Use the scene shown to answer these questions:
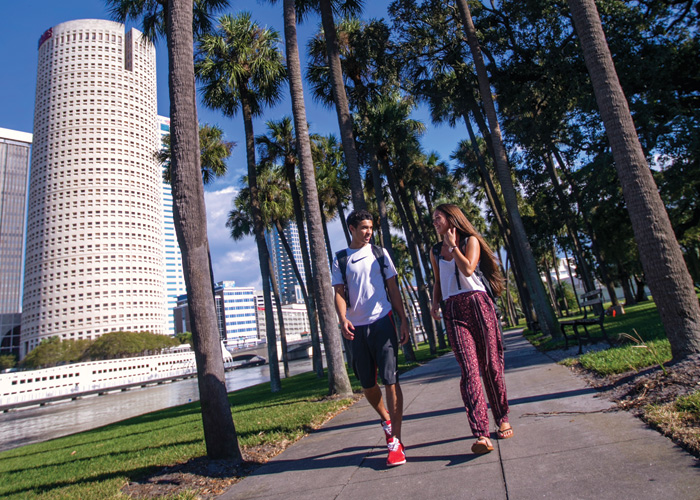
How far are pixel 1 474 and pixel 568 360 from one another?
995cm

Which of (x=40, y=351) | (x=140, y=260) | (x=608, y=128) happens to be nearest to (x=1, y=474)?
(x=608, y=128)

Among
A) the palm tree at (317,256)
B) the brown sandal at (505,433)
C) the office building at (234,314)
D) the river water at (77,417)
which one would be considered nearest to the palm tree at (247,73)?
the palm tree at (317,256)

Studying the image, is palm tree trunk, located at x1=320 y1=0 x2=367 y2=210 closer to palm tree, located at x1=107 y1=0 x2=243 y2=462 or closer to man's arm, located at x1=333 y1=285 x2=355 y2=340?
palm tree, located at x1=107 y1=0 x2=243 y2=462

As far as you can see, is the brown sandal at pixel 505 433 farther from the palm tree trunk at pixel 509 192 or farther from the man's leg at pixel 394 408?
the palm tree trunk at pixel 509 192

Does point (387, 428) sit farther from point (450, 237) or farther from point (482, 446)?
point (450, 237)

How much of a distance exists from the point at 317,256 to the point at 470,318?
639 centimetres

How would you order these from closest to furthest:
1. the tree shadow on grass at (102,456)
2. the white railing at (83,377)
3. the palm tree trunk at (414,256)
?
the tree shadow on grass at (102,456) < the palm tree trunk at (414,256) < the white railing at (83,377)

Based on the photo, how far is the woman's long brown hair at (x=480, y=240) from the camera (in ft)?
12.1

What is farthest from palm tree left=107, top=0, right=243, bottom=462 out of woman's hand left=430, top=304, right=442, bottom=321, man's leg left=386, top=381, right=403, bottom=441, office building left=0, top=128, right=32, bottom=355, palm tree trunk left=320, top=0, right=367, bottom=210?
office building left=0, top=128, right=32, bottom=355

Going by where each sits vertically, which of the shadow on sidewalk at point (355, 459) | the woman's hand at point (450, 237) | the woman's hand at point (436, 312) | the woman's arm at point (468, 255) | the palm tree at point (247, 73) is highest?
the palm tree at point (247, 73)

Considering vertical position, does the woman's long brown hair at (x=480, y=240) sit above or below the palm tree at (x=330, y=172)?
below

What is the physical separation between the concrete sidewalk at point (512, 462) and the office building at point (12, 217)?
152409 mm

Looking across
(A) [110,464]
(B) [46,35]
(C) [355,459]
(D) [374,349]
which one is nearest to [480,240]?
(D) [374,349]

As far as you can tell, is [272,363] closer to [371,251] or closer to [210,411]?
[210,411]
